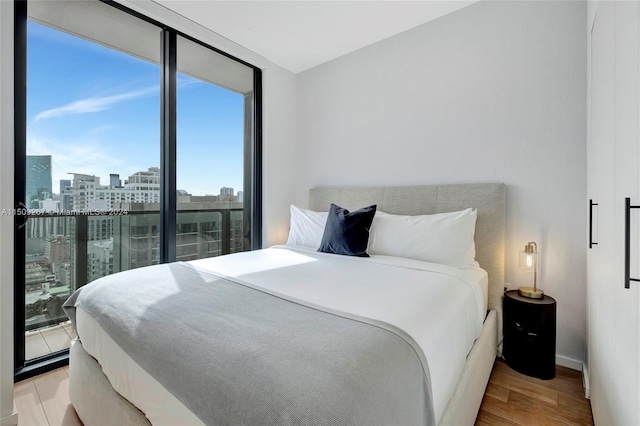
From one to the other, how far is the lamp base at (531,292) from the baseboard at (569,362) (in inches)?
20.2

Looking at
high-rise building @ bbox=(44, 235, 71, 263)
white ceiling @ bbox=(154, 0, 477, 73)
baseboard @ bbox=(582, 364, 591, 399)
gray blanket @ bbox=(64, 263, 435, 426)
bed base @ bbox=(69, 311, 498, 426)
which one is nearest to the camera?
gray blanket @ bbox=(64, 263, 435, 426)

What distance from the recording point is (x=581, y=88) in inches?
76.0

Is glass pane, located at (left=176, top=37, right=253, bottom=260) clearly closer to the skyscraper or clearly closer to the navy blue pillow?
the skyscraper

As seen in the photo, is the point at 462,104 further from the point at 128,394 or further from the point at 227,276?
the point at 128,394

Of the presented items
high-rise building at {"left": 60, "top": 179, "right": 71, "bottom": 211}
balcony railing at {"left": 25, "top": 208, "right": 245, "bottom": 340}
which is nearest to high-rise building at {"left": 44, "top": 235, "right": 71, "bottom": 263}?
balcony railing at {"left": 25, "top": 208, "right": 245, "bottom": 340}

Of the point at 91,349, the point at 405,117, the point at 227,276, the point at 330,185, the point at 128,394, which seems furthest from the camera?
the point at 330,185

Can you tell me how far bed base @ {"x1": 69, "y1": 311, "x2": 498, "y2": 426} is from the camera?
110cm

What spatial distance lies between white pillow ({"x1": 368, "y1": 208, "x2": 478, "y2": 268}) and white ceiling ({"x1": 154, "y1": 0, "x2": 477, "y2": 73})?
1743 millimetres

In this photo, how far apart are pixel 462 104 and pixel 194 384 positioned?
8.55 ft

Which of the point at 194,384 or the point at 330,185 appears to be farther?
the point at 330,185

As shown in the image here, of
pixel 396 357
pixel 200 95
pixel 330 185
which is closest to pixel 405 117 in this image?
pixel 330 185

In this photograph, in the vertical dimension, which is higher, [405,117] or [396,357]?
[405,117]

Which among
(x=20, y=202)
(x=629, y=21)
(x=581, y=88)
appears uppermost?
(x=581, y=88)

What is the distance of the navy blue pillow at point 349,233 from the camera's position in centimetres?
225
